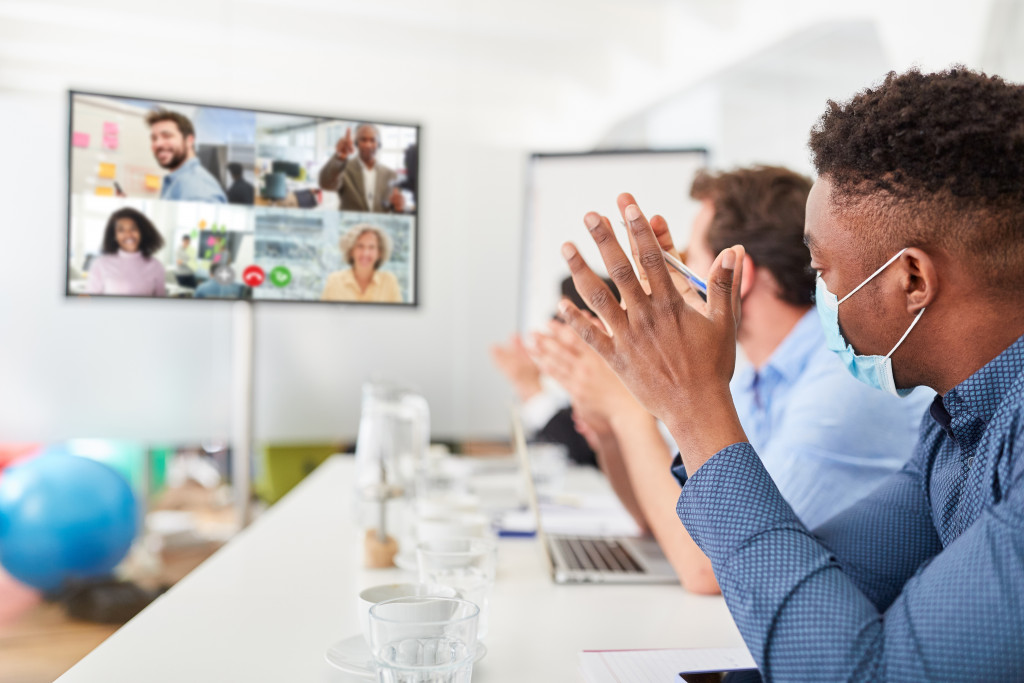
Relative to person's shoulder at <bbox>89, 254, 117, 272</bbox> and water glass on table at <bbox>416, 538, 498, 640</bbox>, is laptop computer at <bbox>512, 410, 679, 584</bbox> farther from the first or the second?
person's shoulder at <bbox>89, 254, 117, 272</bbox>

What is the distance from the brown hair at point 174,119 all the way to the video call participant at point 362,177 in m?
0.20

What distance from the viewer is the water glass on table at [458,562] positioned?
99cm

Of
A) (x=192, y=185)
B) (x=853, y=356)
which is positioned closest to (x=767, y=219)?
(x=853, y=356)

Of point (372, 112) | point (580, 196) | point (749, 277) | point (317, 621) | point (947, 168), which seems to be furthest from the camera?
point (372, 112)

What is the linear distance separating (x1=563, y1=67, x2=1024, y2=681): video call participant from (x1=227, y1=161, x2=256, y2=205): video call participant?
22.0 inches

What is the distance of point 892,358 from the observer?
853 mm

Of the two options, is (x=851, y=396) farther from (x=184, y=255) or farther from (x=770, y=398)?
(x=184, y=255)

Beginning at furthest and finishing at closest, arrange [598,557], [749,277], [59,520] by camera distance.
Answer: [59,520], [749,277], [598,557]

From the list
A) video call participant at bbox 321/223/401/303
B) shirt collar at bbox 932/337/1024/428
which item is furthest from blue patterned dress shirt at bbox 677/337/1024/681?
video call participant at bbox 321/223/401/303

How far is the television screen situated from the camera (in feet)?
3.69

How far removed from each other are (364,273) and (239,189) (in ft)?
0.71

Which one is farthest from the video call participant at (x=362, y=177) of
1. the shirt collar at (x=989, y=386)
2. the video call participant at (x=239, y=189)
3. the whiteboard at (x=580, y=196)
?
the whiteboard at (x=580, y=196)

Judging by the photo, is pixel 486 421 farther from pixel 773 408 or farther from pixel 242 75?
pixel 773 408

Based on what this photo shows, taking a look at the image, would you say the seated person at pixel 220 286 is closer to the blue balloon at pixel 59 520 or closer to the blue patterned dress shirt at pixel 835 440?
the blue patterned dress shirt at pixel 835 440
